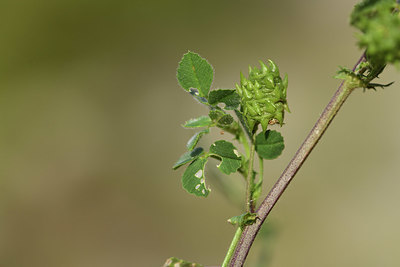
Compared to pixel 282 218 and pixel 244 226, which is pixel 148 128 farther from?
pixel 244 226

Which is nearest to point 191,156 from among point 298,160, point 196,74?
point 196,74

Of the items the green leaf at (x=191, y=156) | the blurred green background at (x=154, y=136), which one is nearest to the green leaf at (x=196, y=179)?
the green leaf at (x=191, y=156)

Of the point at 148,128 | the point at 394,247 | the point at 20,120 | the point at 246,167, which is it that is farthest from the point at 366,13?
the point at 20,120

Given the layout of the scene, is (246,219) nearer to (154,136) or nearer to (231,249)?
(231,249)

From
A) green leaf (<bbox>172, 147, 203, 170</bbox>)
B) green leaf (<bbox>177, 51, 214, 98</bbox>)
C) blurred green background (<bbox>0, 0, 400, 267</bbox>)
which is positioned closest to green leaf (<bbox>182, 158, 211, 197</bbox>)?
green leaf (<bbox>172, 147, 203, 170</bbox>)

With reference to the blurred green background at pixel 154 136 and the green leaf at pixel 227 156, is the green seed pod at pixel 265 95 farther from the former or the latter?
the blurred green background at pixel 154 136
